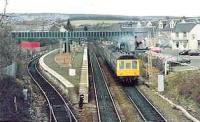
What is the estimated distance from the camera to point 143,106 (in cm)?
2858

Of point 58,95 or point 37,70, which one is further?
point 37,70

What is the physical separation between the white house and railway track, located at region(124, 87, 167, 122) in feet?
155

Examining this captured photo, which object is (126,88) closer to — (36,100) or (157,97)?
(157,97)

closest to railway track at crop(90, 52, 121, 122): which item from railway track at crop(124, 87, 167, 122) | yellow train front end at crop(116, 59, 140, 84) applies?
railway track at crop(124, 87, 167, 122)

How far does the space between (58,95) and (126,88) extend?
639cm

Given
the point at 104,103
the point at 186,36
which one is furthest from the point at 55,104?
the point at 186,36

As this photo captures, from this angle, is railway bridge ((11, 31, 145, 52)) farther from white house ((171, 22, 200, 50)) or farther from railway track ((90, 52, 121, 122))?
railway track ((90, 52, 121, 122))

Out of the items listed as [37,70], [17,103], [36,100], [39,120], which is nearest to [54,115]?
[39,120]

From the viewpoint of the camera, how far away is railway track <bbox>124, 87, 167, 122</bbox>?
80.6 feet

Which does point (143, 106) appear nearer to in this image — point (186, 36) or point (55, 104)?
point (55, 104)

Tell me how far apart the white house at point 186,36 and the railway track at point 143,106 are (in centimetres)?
4738

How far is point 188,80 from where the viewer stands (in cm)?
3167

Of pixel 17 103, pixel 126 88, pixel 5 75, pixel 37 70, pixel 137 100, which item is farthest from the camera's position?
pixel 37 70

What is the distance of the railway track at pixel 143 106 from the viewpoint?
24.6 meters
